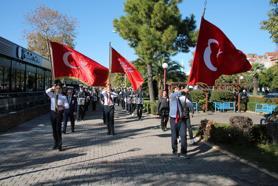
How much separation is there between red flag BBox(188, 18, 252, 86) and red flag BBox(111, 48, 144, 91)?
621 cm

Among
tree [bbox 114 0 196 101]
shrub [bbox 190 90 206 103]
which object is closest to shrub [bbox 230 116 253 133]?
shrub [bbox 190 90 206 103]

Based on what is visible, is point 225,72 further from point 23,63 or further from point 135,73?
point 23,63

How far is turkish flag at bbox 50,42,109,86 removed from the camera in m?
12.6

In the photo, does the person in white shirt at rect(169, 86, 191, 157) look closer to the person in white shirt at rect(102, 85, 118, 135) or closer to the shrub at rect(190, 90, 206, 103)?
the person in white shirt at rect(102, 85, 118, 135)

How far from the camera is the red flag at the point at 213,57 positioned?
333 inches

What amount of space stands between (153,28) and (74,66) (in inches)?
812

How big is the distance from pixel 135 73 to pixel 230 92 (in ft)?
62.1

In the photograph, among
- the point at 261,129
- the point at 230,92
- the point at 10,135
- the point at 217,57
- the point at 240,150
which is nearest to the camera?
the point at 217,57

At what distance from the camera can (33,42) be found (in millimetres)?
50344

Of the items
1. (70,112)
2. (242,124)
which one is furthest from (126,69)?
(242,124)

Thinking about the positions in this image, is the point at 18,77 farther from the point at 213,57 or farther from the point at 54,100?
the point at 213,57

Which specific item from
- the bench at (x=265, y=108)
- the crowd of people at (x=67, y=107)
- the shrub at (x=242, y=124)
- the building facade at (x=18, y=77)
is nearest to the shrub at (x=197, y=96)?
the bench at (x=265, y=108)

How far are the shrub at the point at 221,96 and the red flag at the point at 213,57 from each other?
23.4 metres

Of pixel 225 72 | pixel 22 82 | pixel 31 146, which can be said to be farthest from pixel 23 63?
pixel 225 72
